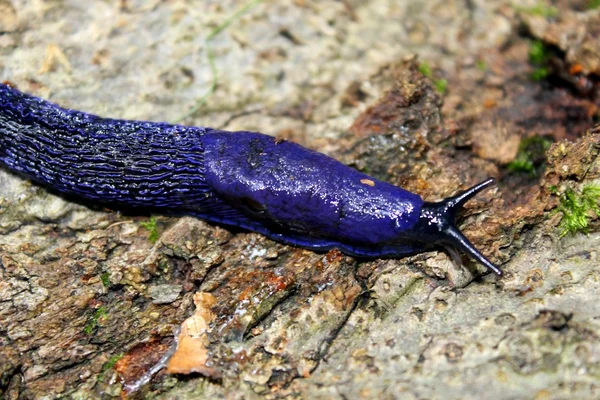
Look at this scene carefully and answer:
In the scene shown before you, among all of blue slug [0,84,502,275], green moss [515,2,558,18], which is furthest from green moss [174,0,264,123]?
green moss [515,2,558,18]

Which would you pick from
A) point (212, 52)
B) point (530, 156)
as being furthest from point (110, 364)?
point (530, 156)

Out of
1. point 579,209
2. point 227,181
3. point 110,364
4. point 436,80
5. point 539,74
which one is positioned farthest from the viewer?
point 539,74

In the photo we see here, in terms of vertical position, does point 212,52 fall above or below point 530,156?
above

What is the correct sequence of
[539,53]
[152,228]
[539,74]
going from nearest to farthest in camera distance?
[152,228] < [539,74] < [539,53]

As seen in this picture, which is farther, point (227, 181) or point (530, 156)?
point (530, 156)

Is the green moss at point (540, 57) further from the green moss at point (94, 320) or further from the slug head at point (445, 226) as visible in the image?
the green moss at point (94, 320)

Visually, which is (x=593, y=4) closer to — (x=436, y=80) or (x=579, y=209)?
(x=436, y=80)
